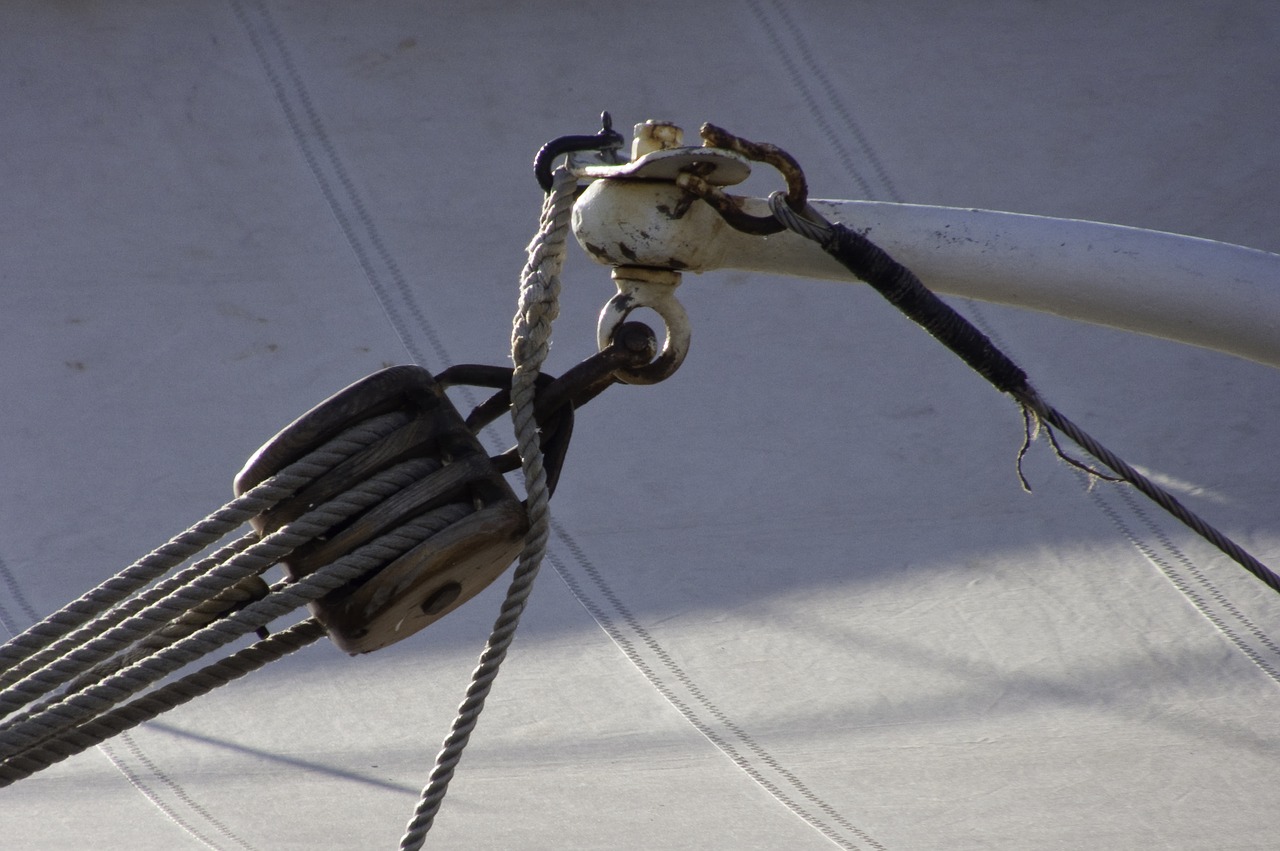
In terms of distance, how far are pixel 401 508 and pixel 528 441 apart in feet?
0.28

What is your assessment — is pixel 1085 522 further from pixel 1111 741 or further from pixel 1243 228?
pixel 1243 228

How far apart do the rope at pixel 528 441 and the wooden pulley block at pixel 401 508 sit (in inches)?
0.7

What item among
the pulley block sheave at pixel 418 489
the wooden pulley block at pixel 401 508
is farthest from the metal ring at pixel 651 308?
the wooden pulley block at pixel 401 508

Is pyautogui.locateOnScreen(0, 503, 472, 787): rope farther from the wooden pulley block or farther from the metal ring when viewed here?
the metal ring

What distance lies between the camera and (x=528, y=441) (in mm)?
749

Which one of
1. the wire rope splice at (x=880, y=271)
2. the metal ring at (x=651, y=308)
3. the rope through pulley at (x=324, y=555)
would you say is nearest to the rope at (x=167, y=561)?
the rope through pulley at (x=324, y=555)

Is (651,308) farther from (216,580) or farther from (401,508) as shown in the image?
(216,580)

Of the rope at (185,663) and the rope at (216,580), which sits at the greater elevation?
the rope at (216,580)

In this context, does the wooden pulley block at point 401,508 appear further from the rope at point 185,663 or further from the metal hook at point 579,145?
the metal hook at point 579,145

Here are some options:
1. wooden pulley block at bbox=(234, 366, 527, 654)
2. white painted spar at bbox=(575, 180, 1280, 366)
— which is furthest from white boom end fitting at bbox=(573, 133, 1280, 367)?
wooden pulley block at bbox=(234, 366, 527, 654)

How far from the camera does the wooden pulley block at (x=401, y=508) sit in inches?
28.9

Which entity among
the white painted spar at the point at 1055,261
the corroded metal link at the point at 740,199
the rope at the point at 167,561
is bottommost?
the white painted spar at the point at 1055,261

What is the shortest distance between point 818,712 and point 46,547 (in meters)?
1.32

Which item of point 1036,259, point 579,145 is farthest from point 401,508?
point 1036,259
